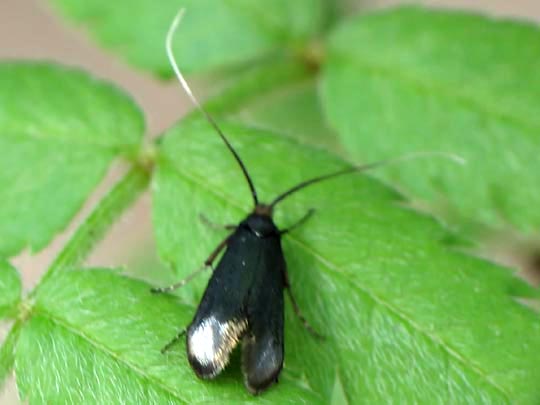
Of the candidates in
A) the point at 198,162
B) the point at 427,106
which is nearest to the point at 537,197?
the point at 427,106

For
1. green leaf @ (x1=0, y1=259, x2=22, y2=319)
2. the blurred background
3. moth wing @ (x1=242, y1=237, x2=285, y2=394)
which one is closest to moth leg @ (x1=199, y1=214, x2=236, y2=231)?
moth wing @ (x1=242, y1=237, x2=285, y2=394)

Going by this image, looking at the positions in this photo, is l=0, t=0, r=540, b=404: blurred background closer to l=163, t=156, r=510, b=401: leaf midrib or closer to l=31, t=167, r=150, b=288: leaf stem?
l=31, t=167, r=150, b=288: leaf stem

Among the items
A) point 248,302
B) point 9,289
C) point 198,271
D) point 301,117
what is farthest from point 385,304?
point 301,117

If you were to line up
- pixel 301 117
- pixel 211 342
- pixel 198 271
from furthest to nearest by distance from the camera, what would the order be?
pixel 301 117, pixel 198 271, pixel 211 342

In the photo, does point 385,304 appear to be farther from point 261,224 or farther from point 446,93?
point 446,93

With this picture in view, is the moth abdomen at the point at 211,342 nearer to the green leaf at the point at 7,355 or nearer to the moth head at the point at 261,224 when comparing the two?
the moth head at the point at 261,224

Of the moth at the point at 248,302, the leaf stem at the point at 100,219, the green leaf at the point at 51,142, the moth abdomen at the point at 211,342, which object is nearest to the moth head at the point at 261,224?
the moth at the point at 248,302
